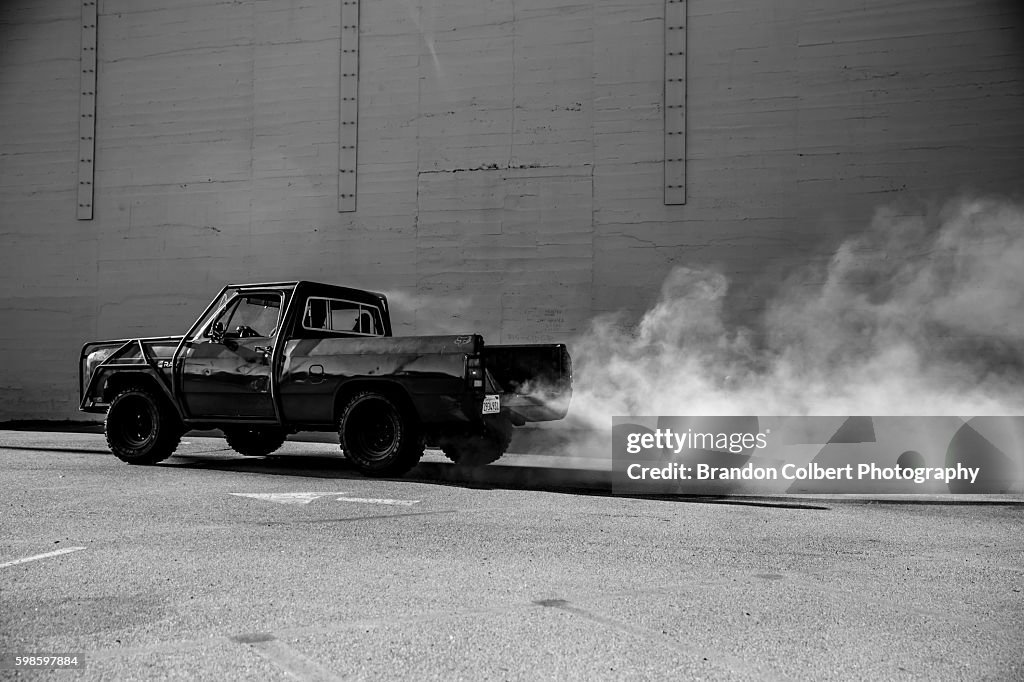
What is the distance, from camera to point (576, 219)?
1558 cm

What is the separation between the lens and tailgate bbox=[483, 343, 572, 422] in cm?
964

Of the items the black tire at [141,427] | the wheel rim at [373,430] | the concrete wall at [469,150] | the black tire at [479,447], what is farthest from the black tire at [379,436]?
the concrete wall at [469,150]

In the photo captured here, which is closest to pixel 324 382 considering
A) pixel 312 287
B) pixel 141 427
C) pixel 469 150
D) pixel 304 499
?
pixel 312 287

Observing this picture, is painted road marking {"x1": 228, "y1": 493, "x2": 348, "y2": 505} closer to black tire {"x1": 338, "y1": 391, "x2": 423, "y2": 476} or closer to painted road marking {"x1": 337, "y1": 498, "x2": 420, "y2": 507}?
painted road marking {"x1": 337, "y1": 498, "x2": 420, "y2": 507}

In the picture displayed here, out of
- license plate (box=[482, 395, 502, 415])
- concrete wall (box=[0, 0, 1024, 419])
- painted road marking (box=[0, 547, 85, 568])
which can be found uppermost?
concrete wall (box=[0, 0, 1024, 419])

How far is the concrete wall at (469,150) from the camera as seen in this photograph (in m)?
14.6

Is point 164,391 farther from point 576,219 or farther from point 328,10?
point 328,10

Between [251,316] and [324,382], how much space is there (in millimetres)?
1513

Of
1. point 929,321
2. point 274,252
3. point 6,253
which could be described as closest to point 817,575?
point 929,321

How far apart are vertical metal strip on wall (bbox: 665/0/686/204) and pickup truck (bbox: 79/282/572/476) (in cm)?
636

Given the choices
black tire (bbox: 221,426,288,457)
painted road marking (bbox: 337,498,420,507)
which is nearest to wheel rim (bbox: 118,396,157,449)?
black tire (bbox: 221,426,288,457)

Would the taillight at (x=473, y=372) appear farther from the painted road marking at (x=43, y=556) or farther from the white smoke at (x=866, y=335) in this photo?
the white smoke at (x=866, y=335)

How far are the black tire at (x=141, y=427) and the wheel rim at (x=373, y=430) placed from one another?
2577mm

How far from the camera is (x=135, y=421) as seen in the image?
34.7 feet
